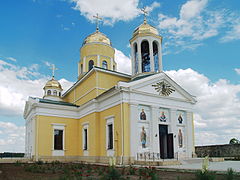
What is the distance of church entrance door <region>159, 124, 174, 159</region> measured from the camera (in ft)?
64.4

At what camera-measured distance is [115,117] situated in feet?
61.7

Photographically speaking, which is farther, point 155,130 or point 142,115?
point 155,130

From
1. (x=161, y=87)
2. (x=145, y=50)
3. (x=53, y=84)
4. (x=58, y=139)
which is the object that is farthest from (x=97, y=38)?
(x=161, y=87)

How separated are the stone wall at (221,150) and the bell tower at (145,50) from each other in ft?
28.9

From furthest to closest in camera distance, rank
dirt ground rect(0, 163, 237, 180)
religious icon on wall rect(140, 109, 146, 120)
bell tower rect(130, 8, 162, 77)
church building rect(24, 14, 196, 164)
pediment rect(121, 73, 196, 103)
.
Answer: bell tower rect(130, 8, 162, 77)
pediment rect(121, 73, 196, 103)
religious icon on wall rect(140, 109, 146, 120)
church building rect(24, 14, 196, 164)
dirt ground rect(0, 163, 237, 180)

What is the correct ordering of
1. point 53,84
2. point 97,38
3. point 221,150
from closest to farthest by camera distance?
point 221,150, point 97,38, point 53,84

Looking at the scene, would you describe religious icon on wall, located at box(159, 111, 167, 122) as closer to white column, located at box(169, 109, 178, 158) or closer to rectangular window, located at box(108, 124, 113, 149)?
white column, located at box(169, 109, 178, 158)

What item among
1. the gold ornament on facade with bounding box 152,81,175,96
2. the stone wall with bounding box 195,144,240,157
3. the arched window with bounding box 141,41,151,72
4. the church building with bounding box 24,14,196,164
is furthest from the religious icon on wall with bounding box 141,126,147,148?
the stone wall with bounding box 195,144,240,157

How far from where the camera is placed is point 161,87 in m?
20.1

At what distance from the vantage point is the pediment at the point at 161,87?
19.0m

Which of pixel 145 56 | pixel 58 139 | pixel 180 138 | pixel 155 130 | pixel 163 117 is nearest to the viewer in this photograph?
pixel 155 130

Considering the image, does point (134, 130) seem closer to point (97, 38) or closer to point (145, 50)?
point (145, 50)

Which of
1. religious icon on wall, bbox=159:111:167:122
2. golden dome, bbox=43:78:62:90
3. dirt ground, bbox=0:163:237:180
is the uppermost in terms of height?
golden dome, bbox=43:78:62:90

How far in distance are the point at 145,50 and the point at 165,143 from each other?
9213 millimetres
